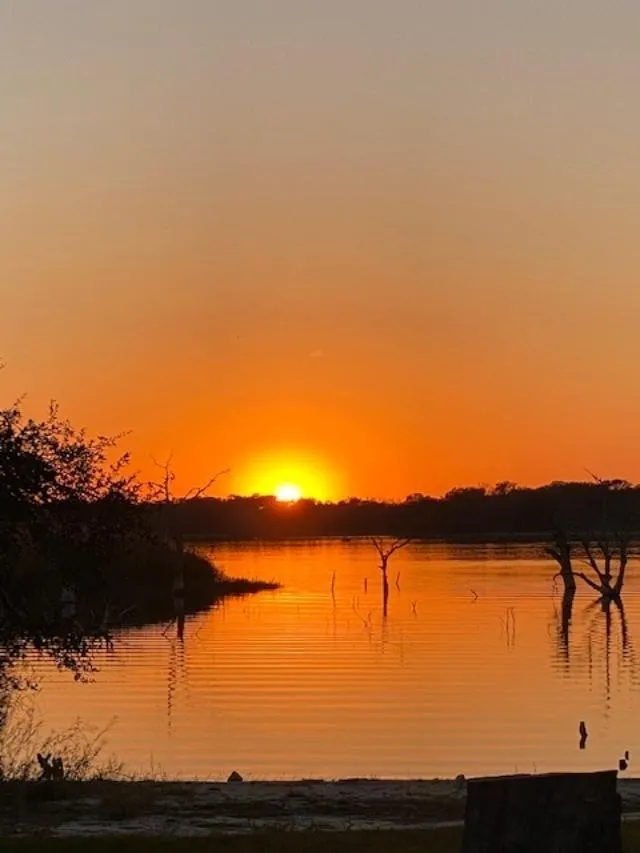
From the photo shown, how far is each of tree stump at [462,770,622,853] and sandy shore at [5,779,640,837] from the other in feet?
22.3

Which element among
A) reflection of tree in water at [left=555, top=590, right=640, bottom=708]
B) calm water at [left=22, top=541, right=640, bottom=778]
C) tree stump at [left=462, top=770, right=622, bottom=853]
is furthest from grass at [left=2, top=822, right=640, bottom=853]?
reflection of tree in water at [left=555, top=590, right=640, bottom=708]

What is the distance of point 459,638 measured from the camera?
5031cm

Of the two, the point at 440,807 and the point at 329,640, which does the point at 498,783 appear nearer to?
the point at 440,807

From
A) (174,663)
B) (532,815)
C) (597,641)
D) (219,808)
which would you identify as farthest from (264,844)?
(597,641)

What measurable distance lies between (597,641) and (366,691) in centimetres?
1658

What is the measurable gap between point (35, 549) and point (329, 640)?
33222 mm

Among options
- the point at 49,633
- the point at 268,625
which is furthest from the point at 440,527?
the point at 49,633

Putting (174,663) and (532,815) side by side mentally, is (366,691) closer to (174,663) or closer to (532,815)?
(174,663)

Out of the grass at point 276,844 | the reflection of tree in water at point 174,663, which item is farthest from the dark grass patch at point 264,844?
the reflection of tree in water at point 174,663

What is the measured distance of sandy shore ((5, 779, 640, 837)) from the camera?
14125 millimetres

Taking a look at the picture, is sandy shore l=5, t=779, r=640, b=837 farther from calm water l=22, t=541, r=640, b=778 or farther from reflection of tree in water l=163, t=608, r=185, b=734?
reflection of tree in water l=163, t=608, r=185, b=734

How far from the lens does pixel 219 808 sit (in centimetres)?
1546

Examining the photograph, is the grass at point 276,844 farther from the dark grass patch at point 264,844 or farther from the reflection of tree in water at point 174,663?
the reflection of tree in water at point 174,663

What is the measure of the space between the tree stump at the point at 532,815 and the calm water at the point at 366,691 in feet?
51.8
